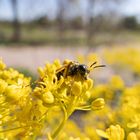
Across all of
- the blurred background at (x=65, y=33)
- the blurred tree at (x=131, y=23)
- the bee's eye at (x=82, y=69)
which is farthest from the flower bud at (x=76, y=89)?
the blurred tree at (x=131, y=23)

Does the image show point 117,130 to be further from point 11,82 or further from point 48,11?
point 48,11

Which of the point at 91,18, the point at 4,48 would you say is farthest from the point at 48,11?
the point at 4,48

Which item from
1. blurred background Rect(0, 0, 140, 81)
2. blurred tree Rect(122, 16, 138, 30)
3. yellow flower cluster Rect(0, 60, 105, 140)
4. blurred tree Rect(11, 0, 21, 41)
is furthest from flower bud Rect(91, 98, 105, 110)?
blurred tree Rect(122, 16, 138, 30)

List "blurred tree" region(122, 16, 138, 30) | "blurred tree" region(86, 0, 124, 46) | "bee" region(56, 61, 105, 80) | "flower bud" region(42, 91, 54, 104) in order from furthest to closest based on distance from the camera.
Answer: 1. "blurred tree" region(122, 16, 138, 30)
2. "blurred tree" region(86, 0, 124, 46)
3. "bee" region(56, 61, 105, 80)
4. "flower bud" region(42, 91, 54, 104)

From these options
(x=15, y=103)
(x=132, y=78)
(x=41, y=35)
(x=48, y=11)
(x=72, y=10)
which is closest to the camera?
(x=15, y=103)

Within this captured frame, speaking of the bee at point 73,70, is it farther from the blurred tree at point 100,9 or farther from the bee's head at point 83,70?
the blurred tree at point 100,9

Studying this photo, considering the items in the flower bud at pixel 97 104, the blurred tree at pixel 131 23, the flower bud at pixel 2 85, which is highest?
the blurred tree at pixel 131 23

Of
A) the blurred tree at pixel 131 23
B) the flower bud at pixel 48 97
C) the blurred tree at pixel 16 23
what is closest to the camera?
the flower bud at pixel 48 97

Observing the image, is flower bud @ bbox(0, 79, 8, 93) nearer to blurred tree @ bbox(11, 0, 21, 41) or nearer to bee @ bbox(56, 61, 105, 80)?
bee @ bbox(56, 61, 105, 80)
